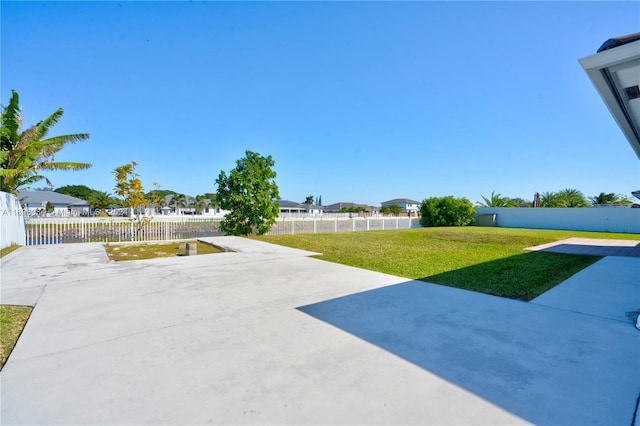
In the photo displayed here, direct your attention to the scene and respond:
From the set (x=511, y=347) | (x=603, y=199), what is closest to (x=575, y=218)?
(x=603, y=199)

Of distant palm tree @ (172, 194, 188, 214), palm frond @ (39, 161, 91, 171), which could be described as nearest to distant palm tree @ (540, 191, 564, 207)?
palm frond @ (39, 161, 91, 171)

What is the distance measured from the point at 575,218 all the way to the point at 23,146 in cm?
3121

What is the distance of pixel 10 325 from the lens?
125 inches

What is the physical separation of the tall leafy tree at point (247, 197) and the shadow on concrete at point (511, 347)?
1107 centimetres

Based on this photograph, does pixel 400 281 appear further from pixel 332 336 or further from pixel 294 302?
pixel 332 336

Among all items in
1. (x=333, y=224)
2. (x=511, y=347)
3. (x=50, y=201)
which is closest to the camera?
(x=511, y=347)

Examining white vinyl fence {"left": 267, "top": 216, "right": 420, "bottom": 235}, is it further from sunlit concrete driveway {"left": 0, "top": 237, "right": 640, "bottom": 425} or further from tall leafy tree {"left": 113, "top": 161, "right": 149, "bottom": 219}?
sunlit concrete driveway {"left": 0, "top": 237, "right": 640, "bottom": 425}

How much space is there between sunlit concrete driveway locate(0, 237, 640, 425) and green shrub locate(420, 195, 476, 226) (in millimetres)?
20744

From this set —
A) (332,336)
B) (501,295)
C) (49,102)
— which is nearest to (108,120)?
(49,102)

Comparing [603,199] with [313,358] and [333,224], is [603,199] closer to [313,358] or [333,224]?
[333,224]

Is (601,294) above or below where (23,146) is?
below

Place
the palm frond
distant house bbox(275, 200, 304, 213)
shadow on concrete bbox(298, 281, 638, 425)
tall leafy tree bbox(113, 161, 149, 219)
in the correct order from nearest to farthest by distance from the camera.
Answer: shadow on concrete bbox(298, 281, 638, 425) < the palm frond < tall leafy tree bbox(113, 161, 149, 219) < distant house bbox(275, 200, 304, 213)

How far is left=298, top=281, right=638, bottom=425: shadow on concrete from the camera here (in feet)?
6.24

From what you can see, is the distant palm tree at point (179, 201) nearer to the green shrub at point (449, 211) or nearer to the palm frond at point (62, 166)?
the palm frond at point (62, 166)
